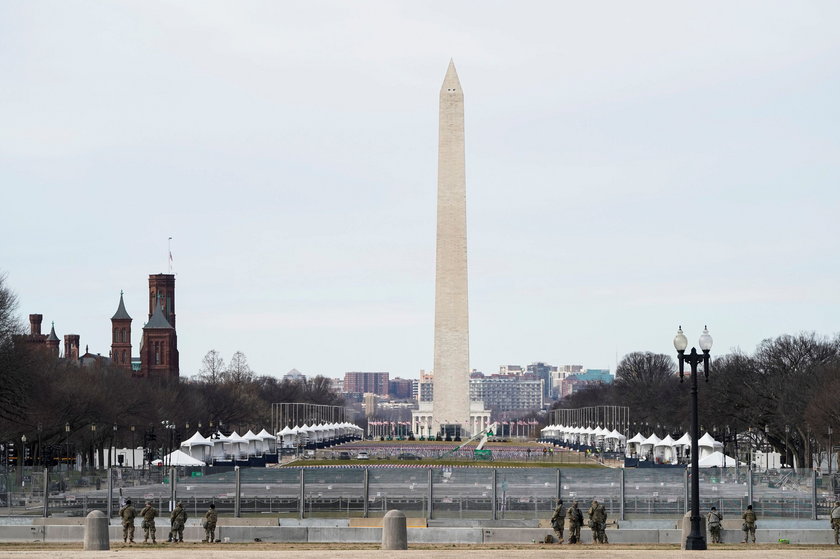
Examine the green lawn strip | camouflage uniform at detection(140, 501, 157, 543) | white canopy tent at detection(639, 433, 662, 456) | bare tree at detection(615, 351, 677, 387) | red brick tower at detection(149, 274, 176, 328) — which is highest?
red brick tower at detection(149, 274, 176, 328)

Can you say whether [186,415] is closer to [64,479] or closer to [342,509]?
[64,479]

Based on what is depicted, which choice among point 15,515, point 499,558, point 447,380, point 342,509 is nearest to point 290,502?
point 342,509

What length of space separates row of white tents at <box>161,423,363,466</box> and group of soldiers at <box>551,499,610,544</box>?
35.4m

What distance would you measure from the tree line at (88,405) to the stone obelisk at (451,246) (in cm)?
2054

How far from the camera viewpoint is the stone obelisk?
11981 cm

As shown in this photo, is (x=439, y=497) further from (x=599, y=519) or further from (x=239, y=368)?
(x=239, y=368)

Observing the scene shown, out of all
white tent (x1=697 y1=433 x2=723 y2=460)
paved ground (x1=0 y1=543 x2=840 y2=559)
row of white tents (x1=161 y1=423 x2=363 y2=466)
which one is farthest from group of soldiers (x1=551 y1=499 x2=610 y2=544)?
white tent (x1=697 y1=433 x2=723 y2=460)

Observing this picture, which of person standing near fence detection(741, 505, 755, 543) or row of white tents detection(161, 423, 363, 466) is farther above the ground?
row of white tents detection(161, 423, 363, 466)

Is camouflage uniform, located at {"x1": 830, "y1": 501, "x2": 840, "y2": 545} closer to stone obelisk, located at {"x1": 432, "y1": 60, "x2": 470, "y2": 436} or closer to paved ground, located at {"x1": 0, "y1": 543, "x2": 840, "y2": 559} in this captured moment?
paved ground, located at {"x1": 0, "y1": 543, "x2": 840, "y2": 559}

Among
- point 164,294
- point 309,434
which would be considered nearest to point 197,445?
point 309,434

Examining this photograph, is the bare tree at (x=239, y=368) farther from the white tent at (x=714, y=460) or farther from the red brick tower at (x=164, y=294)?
the white tent at (x=714, y=460)

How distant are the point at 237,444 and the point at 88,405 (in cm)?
984

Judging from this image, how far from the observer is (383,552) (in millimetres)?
31828

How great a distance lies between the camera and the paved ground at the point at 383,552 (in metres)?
30.8
